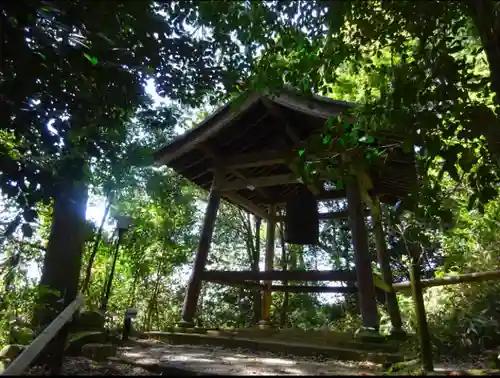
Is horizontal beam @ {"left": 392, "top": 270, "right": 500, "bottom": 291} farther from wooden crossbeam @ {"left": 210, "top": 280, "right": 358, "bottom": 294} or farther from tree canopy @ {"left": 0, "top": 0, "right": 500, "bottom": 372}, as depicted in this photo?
wooden crossbeam @ {"left": 210, "top": 280, "right": 358, "bottom": 294}

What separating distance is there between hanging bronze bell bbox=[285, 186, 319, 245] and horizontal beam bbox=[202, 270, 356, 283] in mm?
942

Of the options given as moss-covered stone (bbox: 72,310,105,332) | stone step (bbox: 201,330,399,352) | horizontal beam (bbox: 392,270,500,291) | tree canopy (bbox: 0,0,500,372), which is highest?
tree canopy (bbox: 0,0,500,372)

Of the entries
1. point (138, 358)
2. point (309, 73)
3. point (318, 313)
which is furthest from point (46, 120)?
point (318, 313)

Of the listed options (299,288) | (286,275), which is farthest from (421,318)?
(299,288)

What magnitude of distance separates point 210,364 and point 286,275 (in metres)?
2.46

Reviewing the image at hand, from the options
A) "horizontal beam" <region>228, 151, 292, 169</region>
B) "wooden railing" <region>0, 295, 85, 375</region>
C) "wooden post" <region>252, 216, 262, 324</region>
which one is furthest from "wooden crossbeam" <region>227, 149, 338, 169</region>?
"wooden railing" <region>0, 295, 85, 375</region>

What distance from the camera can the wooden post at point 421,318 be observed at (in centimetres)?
318

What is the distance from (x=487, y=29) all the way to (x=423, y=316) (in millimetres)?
2185

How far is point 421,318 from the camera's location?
3.23 metres

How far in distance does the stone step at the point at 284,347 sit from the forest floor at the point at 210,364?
159 millimetres

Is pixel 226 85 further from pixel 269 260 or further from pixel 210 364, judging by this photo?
pixel 269 260

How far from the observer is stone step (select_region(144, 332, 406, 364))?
4236mm

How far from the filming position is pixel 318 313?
11.4 meters

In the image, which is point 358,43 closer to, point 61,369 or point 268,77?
point 268,77
